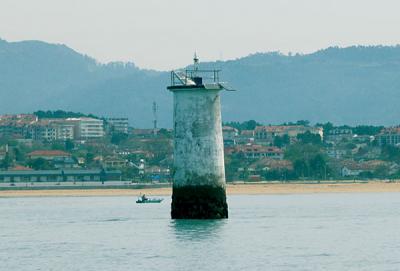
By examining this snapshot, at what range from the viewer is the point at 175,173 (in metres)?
64.2

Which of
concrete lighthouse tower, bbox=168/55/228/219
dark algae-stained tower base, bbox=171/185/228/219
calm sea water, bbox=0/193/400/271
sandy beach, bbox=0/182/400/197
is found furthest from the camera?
sandy beach, bbox=0/182/400/197

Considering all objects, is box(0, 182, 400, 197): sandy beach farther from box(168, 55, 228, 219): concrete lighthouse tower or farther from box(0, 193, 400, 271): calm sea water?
box(168, 55, 228, 219): concrete lighthouse tower

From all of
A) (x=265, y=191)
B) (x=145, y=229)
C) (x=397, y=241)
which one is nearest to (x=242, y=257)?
(x=397, y=241)

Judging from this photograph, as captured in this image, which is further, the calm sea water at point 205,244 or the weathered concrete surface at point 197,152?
the weathered concrete surface at point 197,152

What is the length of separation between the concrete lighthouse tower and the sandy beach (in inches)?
4201

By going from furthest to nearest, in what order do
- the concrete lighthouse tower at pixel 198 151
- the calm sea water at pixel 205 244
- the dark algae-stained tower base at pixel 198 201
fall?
the dark algae-stained tower base at pixel 198 201
the concrete lighthouse tower at pixel 198 151
the calm sea water at pixel 205 244

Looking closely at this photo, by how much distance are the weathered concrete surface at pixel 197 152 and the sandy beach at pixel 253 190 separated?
107 m

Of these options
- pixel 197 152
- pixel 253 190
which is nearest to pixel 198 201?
pixel 197 152

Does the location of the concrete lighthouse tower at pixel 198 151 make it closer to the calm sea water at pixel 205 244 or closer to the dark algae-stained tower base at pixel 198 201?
the dark algae-stained tower base at pixel 198 201

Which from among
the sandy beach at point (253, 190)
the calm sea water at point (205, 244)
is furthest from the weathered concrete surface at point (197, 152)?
the sandy beach at point (253, 190)

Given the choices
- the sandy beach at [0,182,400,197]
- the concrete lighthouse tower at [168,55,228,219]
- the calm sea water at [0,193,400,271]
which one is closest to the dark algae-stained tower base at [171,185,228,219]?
the concrete lighthouse tower at [168,55,228,219]

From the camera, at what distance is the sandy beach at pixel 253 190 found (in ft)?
579

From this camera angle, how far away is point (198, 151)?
208 ft

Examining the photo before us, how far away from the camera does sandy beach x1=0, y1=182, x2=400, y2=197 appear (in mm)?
176500
